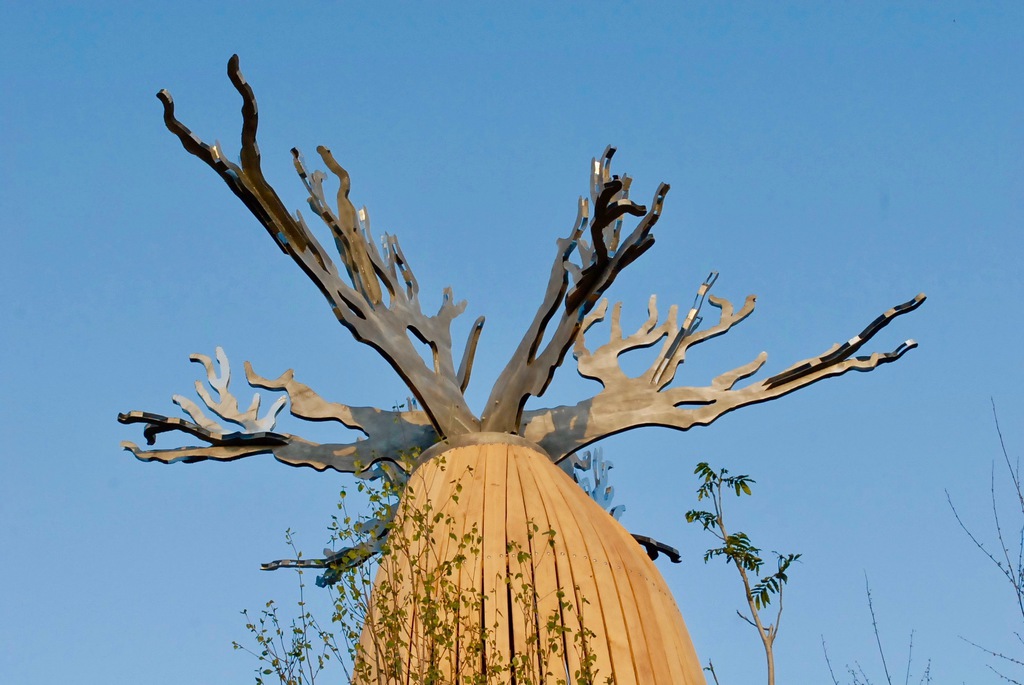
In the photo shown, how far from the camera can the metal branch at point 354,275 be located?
7961mm

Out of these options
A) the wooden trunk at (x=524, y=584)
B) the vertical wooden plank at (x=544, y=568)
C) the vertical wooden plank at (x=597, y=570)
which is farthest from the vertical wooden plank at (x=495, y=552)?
the vertical wooden plank at (x=597, y=570)

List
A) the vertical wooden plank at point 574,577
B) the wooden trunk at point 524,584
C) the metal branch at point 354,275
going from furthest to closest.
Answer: the metal branch at point 354,275
the vertical wooden plank at point 574,577
the wooden trunk at point 524,584

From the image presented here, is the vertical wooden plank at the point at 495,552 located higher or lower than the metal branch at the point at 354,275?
lower

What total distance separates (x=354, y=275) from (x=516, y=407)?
121 cm

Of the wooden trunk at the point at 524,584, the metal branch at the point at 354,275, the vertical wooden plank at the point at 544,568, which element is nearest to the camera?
the wooden trunk at the point at 524,584

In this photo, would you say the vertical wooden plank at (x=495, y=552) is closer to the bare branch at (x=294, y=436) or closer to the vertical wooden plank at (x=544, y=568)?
the vertical wooden plank at (x=544, y=568)

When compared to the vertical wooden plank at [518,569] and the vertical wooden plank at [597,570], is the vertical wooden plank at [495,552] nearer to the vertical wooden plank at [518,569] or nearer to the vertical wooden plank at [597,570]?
the vertical wooden plank at [518,569]

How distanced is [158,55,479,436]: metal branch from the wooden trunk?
Answer: 14.4 inches

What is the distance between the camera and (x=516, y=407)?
8.12 meters

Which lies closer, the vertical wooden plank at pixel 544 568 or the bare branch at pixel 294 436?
the vertical wooden plank at pixel 544 568

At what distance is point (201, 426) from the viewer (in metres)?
8.33

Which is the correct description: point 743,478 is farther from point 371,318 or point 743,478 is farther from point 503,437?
point 371,318

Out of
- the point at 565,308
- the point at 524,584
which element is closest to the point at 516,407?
the point at 565,308

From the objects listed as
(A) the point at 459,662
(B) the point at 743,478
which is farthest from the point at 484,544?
(B) the point at 743,478
